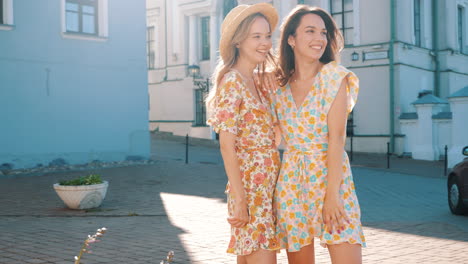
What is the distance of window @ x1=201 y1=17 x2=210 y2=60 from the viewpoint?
91.7 feet

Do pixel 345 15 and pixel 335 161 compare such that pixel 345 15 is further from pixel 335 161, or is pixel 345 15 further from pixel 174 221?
pixel 335 161

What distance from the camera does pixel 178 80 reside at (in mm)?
28344

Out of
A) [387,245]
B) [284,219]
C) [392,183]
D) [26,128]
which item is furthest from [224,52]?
[26,128]

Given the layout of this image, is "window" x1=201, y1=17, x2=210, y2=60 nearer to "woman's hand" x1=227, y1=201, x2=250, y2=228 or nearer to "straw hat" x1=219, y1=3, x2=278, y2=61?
"straw hat" x1=219, y1=3, x2=278, y2=61

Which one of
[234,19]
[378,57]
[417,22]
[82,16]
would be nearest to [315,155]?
[234,19]

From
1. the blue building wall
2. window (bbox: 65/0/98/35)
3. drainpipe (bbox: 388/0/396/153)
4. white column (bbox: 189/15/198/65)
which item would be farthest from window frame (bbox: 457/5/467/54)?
window (bbox: 65/0/98/35)

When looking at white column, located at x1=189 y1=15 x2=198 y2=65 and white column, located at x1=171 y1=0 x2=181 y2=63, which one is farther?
white column, located at x1=171 y1=0 x2=181 y2=63

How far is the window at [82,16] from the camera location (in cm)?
1612

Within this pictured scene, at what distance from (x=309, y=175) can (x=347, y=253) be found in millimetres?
480

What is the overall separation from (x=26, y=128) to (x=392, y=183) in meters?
9.30

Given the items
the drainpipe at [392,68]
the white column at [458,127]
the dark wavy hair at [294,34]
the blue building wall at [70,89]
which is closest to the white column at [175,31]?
the blue building wall at [70,89]

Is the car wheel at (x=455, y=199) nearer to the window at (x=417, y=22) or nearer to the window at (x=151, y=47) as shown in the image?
the window at (x=417, y=22)

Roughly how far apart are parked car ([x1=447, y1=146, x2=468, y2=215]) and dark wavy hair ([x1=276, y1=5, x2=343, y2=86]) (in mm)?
5661

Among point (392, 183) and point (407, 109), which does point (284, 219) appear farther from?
point (407, 109)
